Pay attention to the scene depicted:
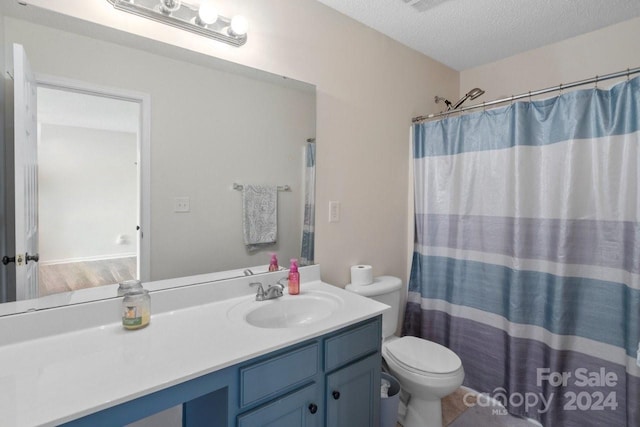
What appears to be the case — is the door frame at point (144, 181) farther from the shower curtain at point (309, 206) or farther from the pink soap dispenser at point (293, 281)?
the shower curtain at point (309, 206)

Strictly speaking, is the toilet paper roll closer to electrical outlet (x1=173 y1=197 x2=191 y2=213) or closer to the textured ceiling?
electrical outlet (x1=173 y1=197 x2=191 y2=213)

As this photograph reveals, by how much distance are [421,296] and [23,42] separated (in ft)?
7.91

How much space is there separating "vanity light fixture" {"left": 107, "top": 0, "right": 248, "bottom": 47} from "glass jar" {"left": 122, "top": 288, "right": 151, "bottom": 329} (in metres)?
1.10

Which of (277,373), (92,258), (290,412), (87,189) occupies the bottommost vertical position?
(290,412)

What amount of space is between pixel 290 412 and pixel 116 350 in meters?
→ 0.60

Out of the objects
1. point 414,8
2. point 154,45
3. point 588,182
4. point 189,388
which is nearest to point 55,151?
point 154,45

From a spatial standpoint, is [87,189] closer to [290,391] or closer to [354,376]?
[290,391]

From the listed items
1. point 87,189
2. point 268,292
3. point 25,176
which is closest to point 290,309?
point 268,292

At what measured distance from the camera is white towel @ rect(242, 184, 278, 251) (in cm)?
157

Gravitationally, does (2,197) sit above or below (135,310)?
above

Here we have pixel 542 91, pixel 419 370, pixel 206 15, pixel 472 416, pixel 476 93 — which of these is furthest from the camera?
pixel 476 93

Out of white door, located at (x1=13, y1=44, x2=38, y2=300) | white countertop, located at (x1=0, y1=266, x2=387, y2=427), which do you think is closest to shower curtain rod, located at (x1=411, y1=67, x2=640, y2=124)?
white countertop, located at (x1=0, y1=266, x2=387, y2=427)

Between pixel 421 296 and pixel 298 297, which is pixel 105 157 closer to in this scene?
pixel 298 297

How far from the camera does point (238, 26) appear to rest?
140 centimetres
